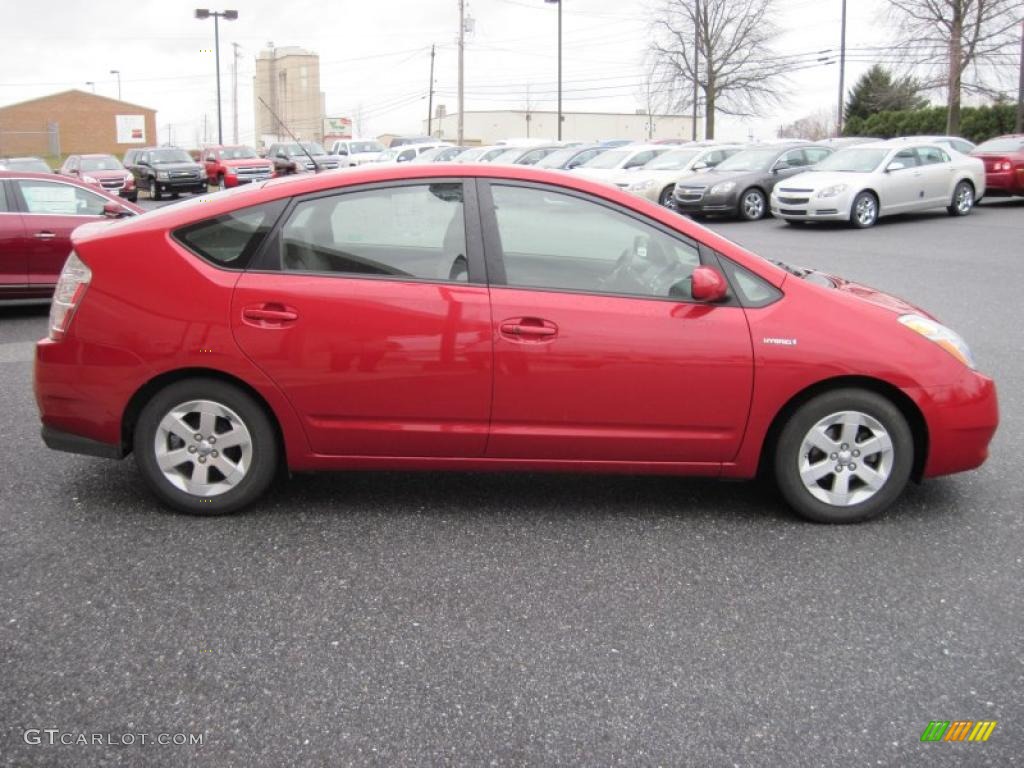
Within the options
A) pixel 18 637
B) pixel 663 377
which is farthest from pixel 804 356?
pixel 18 637

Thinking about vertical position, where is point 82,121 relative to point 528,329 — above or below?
above

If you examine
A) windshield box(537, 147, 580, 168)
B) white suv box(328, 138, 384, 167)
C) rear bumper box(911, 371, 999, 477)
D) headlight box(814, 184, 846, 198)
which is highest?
white suv box(328, 138, 384, 167)

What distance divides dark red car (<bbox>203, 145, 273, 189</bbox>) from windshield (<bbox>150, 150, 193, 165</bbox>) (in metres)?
1.24

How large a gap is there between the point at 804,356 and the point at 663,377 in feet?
2.04

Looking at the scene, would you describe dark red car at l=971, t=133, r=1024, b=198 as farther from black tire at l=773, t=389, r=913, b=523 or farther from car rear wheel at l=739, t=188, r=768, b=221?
black tire at l=773, t=389, r=913, b=523

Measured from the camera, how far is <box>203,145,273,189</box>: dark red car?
35.8 meters

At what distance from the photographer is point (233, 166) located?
36250 mm

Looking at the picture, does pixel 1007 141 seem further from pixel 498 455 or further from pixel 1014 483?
pixel 498 455

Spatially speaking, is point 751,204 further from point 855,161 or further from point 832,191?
point 832,191

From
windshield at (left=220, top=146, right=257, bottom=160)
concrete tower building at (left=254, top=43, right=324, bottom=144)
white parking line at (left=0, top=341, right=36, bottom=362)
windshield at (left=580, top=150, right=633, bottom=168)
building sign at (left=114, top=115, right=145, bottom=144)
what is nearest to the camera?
white parking line at (left=0, top=341, right=36, bottom=362)

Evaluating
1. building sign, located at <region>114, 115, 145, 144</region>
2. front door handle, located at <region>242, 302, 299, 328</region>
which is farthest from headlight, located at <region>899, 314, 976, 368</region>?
building sign, located at <region>114, 115, 145, 144</region>

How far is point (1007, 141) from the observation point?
23688mm

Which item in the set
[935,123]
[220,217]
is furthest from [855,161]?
[935,123]

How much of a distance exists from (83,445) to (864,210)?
57.9ft
